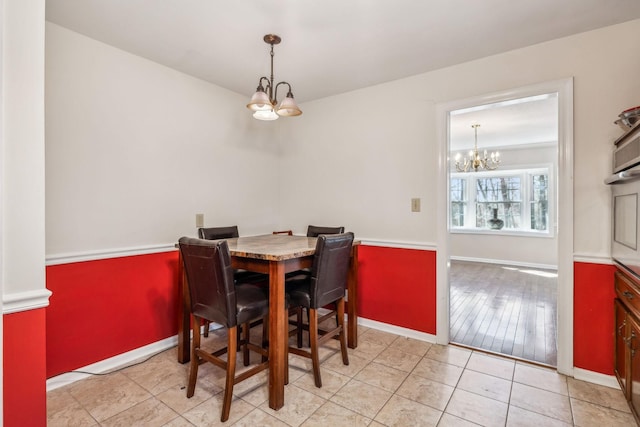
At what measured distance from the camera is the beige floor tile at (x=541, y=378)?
197 centimetres

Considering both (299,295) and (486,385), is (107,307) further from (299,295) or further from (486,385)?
(486,385)

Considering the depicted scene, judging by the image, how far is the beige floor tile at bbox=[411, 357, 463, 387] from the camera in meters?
2.06

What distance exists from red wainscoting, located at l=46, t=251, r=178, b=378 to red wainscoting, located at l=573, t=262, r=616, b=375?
10.1ft

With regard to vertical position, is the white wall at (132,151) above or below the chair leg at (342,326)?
above

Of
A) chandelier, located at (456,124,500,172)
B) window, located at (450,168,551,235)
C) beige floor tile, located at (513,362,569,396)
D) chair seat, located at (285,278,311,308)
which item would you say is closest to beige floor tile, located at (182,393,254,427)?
chair seat, located at (285,278,311,308)

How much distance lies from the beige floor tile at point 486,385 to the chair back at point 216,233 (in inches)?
84.2

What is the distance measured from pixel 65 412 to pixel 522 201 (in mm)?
7181

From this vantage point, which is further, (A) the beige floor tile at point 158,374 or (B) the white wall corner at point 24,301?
(A) the beige floor tile at point 158,374

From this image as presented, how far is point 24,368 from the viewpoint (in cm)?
115

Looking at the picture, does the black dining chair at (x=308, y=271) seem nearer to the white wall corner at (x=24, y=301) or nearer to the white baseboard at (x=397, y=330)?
the white baseboard at (x=397, y=330)

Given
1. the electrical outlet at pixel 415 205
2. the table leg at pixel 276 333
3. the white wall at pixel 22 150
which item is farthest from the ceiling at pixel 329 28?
the table leg at pixel 276 333

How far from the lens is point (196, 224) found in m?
2.78

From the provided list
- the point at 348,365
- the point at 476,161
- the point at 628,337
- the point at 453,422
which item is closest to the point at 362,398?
the point at 348,365

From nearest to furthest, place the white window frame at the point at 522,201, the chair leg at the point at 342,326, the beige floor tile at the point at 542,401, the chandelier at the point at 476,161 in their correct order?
the beige floor tile at the point at 542,401 < the chair leg at the point at 342,326 < the chandelier at the point at 476,161 < the white window frame at the point at 522,201
